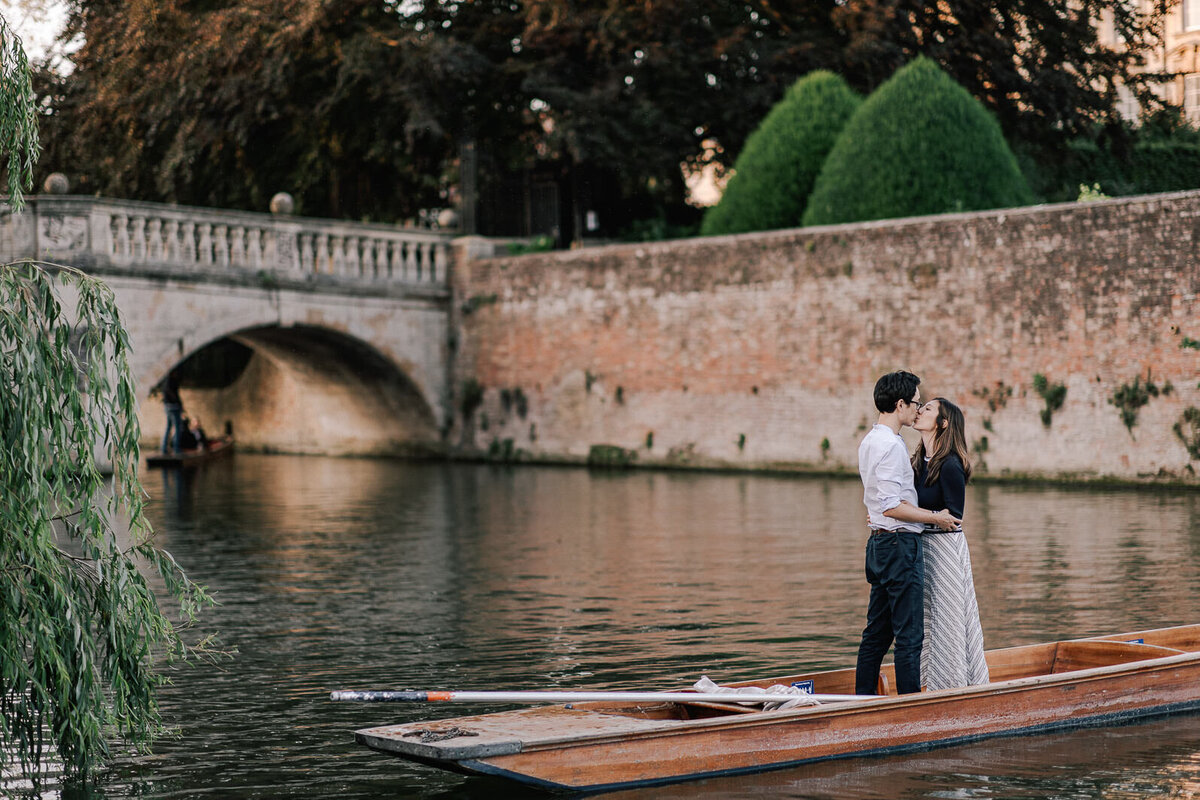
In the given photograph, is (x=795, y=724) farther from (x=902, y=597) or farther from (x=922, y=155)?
(x=922, y=155)

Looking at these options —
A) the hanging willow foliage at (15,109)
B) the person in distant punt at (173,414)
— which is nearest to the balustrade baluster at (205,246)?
the person in distant punt at (173,414)

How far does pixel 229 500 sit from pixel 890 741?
13.6 m

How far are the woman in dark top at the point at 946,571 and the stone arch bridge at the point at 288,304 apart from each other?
50.5 feet

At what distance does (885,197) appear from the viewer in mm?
20594

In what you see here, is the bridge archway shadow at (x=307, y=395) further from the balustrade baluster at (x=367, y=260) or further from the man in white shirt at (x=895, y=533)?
the man in white shirt at (x=895, y=533)

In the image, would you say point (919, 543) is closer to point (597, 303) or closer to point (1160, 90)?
point (597, 303)

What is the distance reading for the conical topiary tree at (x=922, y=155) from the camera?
20203 millimetres

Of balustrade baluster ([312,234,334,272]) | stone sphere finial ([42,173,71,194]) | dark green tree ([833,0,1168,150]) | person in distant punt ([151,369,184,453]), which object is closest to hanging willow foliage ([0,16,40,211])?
stone sphere finial ([42,173,71,194])

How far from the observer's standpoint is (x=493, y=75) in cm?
2570

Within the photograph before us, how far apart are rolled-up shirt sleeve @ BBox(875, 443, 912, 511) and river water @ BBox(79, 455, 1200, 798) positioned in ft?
3.25

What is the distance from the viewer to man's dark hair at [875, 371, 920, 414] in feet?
20.1

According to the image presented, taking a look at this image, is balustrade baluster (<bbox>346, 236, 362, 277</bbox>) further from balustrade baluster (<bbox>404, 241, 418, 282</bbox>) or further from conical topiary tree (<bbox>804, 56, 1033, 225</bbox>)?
conical topiary tree (<bbox>804, 56, 1033, 225</bbox>)

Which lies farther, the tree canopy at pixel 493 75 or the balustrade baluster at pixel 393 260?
the balustrade baluster at pixel 393 260

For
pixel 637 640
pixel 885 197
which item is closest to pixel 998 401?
pixel 885 197
